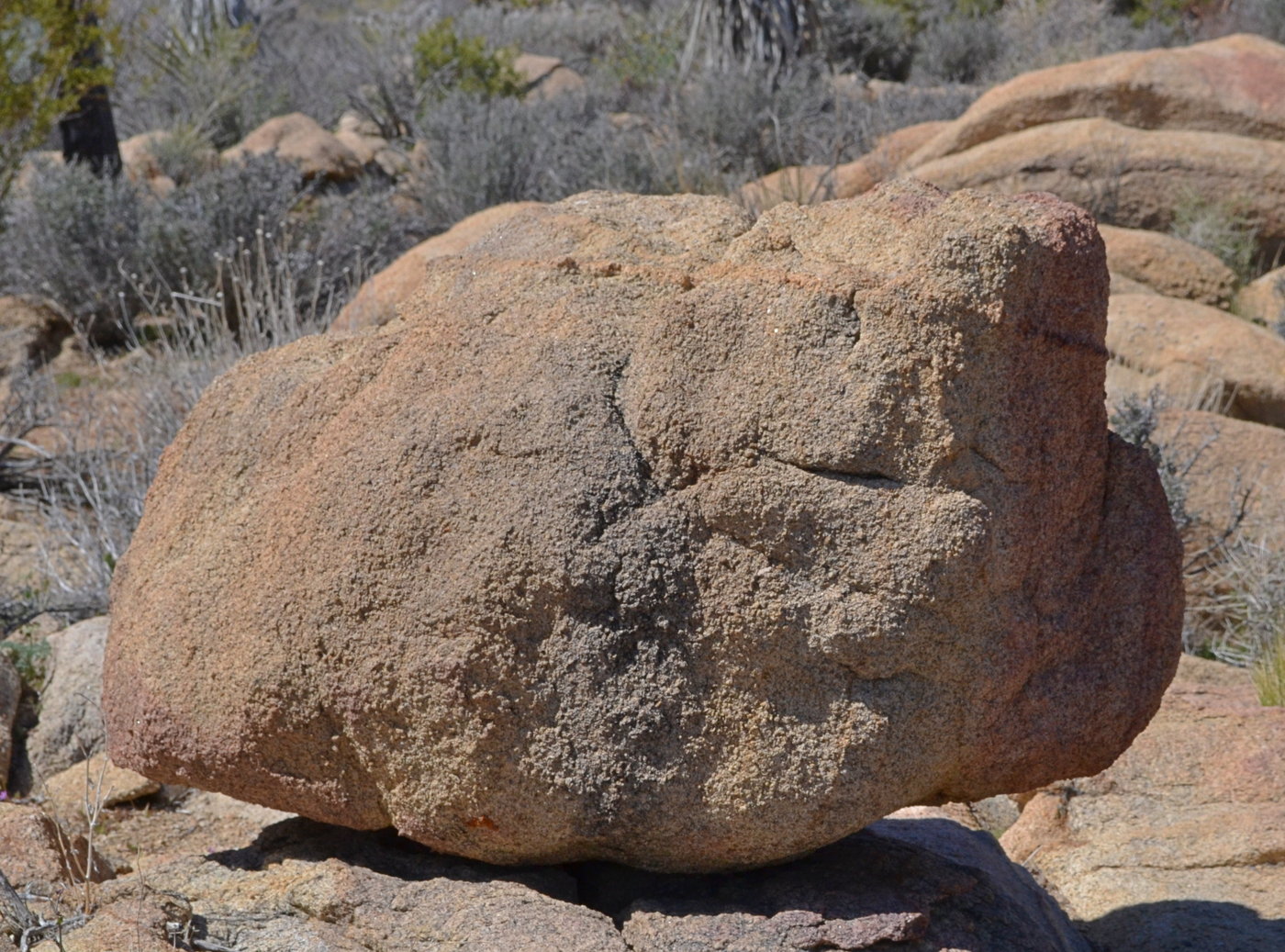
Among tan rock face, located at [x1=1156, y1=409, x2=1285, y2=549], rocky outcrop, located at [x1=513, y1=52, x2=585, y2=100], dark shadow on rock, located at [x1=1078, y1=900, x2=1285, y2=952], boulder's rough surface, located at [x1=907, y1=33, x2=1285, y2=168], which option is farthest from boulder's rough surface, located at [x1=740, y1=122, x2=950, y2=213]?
rocky outcrop, located at [x1=513, y1=52, x2=585, y2=100]

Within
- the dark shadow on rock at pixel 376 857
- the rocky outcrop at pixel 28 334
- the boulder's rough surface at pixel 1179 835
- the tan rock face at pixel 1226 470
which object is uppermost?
the dark shadow on rock at pixel 376 857

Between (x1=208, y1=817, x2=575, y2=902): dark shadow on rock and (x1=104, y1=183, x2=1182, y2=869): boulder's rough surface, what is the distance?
0.22 ft

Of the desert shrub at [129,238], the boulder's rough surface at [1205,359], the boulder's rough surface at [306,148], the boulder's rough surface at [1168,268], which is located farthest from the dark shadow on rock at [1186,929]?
the boulder's rough surface at [306,148]

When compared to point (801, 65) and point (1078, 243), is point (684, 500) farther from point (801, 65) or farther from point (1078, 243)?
point (801, 65)

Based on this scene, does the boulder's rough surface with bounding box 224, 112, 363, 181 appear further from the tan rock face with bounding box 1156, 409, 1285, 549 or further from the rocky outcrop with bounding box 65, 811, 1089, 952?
the rocky outcrop with bounding box 65, 811, 1089, 952

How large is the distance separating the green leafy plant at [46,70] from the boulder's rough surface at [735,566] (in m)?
5.62

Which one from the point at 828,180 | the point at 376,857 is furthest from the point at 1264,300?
the point at 376,857

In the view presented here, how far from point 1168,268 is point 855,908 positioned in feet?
18.4

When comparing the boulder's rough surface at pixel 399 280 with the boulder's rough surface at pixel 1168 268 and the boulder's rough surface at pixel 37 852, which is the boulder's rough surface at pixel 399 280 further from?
the boulder's rough surface at pixel 1168 268

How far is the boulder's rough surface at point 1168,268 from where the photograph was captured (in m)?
7.03

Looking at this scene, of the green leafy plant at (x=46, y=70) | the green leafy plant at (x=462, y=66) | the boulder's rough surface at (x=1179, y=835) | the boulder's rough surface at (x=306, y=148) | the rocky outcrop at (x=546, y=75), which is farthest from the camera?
the rocky outcrop at (x=546, y=75)

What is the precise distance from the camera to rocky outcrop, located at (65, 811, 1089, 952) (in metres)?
2.14

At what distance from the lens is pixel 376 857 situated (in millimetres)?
2479

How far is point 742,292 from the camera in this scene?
2.15 metres
